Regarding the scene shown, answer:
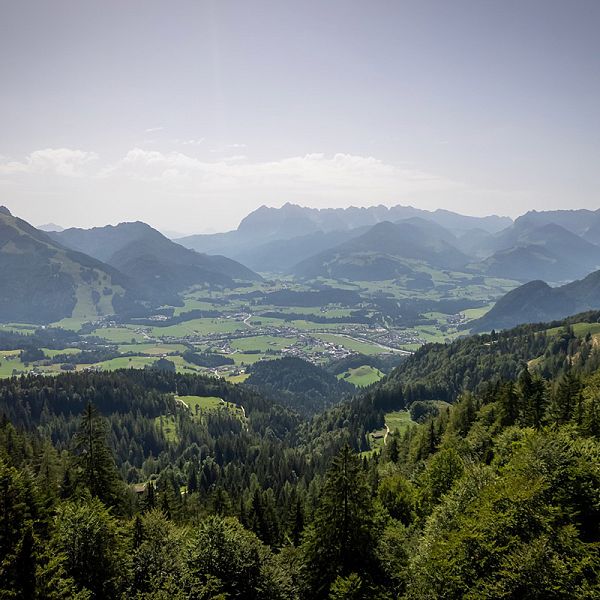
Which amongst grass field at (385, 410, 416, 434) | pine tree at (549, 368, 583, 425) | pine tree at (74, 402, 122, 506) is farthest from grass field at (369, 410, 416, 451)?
pine tree at (74, 402, 122, 506)

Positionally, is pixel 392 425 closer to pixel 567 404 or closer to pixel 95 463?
pixel 567 404

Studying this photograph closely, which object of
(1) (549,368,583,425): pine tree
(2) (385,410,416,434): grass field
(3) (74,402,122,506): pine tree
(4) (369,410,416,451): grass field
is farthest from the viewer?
(2) (385,410,416,434): grass field

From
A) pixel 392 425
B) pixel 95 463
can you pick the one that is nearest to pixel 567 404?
pixel 95 463

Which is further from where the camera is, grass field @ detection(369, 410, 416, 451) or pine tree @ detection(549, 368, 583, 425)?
grass field @ detection(369, 410, 416, 451)

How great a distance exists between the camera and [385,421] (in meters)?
190

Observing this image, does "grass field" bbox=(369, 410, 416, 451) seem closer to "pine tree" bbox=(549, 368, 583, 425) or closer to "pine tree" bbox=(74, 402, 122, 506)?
"pine tree" bbox=(549, 368, 583, 425)

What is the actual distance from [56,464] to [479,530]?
7725 cm

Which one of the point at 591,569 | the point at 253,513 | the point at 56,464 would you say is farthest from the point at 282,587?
the point at 56,464

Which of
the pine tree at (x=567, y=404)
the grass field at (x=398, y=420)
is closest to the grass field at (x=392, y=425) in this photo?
the grass field at (x=398, y=420)

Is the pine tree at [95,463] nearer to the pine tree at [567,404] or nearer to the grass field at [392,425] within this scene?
the pine tree at [567,404]

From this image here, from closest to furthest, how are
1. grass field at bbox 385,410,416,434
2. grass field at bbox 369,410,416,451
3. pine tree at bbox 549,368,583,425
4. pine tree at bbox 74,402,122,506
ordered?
pine tree at bbox 74,402,122,506 → pine tree at bbox 549,368,583,425 → grass field at bbox 369,410,416,451 → grass field at bbox 385,410,416,434

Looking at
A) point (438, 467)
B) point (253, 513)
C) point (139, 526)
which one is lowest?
point (253, 513)

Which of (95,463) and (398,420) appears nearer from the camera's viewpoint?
(95,463)

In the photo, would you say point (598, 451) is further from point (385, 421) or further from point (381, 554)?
point (385, 421)
